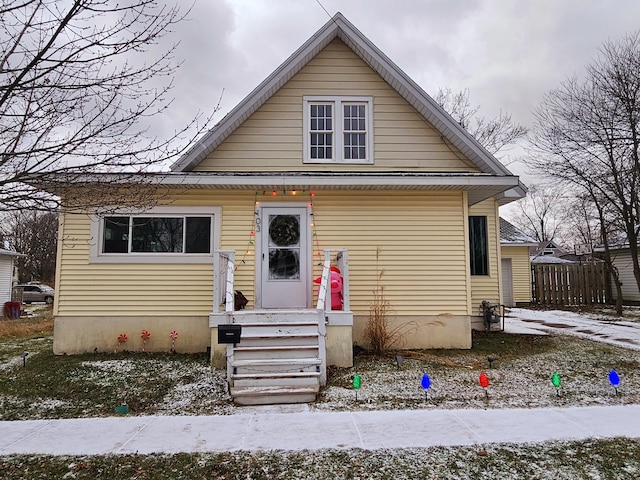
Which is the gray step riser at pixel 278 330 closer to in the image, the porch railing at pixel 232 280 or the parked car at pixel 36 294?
the porch railing at pixel 232 280

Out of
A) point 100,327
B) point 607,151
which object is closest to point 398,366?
point 100,327

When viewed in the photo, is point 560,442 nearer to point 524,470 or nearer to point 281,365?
point 524,470

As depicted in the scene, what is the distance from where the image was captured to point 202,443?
425 centimetres

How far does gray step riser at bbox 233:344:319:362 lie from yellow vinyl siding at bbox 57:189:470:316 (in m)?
2.24

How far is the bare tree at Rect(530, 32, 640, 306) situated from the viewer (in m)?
13.7

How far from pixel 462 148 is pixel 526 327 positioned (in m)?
6.28

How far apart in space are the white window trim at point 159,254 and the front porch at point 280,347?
120cm

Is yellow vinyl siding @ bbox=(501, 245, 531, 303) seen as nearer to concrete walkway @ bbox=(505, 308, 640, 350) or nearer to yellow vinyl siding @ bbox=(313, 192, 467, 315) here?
concrete walkway @ bbox=(505, 308, 640, 350)

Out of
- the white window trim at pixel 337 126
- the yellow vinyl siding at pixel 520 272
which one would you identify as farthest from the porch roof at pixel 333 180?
the yellow vinyl siding at pixel 520 272

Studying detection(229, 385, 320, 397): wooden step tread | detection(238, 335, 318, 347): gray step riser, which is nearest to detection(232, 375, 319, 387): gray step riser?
detection(229, 385, 320, 397): wooden step tread

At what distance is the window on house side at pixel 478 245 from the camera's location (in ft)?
36.9

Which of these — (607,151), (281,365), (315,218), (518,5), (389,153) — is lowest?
(281,365)

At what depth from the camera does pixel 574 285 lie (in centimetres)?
1892

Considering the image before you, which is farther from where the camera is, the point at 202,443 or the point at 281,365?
the point at 281,365
